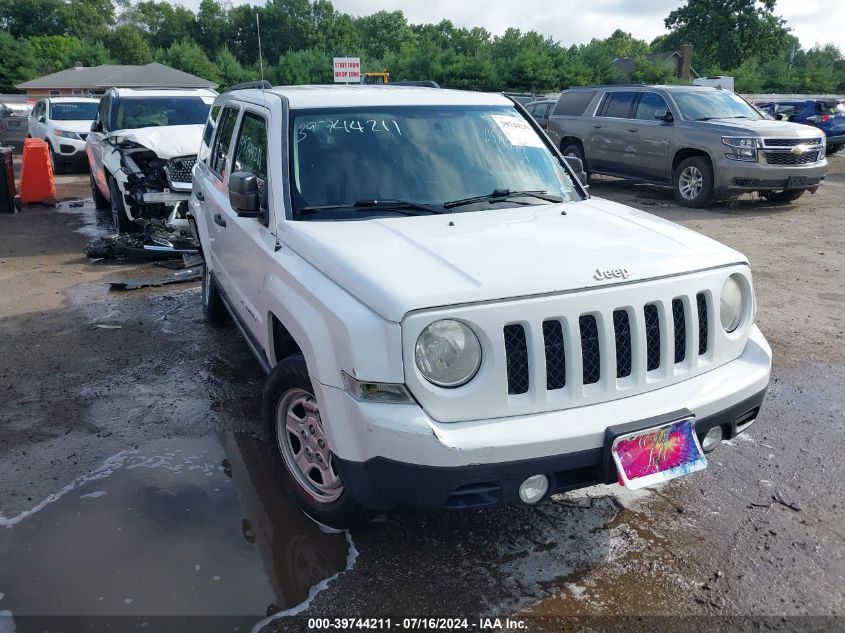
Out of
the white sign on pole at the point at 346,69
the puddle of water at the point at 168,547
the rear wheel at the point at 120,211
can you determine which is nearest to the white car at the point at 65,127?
the white sign on pole at the point at 346,69

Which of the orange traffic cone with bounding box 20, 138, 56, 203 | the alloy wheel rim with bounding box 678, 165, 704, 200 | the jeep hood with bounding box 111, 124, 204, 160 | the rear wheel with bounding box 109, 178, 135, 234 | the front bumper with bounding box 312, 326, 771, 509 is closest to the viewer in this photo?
the front bumper with bounding box 312, 326, 771, 509

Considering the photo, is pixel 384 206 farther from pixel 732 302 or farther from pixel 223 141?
pixel 223 141

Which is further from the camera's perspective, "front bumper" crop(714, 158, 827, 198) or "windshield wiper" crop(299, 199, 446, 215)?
"front bumper" crop(714, 158, 827, 198)

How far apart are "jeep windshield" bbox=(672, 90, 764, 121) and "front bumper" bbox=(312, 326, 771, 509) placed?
426 inches

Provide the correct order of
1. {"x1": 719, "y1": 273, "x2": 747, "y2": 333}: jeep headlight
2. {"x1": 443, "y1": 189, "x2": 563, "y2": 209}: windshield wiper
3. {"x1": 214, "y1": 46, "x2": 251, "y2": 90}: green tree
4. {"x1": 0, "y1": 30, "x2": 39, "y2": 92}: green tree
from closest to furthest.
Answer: {"x1": 719, "y1": 273, "x2": 747, "y2": 333}: jeep headlight
{"x1": 443, "y1": 189, "x2": 563, "y2": 209}: windshield wiper
{"x1": 214, "y1": 46, "x2": 251, "y2": 90}: green tree
{"x1": 0, "y1": 30, "x2": 39, "y2": 92}: green tree

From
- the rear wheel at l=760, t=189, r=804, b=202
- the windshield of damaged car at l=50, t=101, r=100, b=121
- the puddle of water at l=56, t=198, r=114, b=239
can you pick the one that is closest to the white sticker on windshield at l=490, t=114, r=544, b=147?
the puddle of water at l=56, t=198, r=114, b=239

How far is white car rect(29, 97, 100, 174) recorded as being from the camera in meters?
17.2

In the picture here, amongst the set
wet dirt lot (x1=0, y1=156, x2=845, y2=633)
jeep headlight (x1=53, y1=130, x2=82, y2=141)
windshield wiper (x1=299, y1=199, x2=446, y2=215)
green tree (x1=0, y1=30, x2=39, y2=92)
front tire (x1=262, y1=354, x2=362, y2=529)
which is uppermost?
green tree (x1=0, y1=30, x2=39, y2=92)

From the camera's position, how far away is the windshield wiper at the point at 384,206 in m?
3.78

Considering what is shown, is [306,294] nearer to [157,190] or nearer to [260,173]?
[260,173]

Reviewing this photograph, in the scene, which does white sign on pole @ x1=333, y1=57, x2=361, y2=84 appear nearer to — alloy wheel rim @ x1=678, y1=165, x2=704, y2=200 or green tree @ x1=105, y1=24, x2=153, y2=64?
alloy wheel rim @ x1=678, y1=165, x2=704, y2=200

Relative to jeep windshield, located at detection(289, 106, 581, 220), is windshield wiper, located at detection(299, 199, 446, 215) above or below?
below

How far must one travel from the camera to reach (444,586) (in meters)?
3.06

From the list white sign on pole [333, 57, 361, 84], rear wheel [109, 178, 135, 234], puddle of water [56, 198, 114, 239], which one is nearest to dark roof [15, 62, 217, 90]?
white sign on pole [333, 57, 361, 84]
